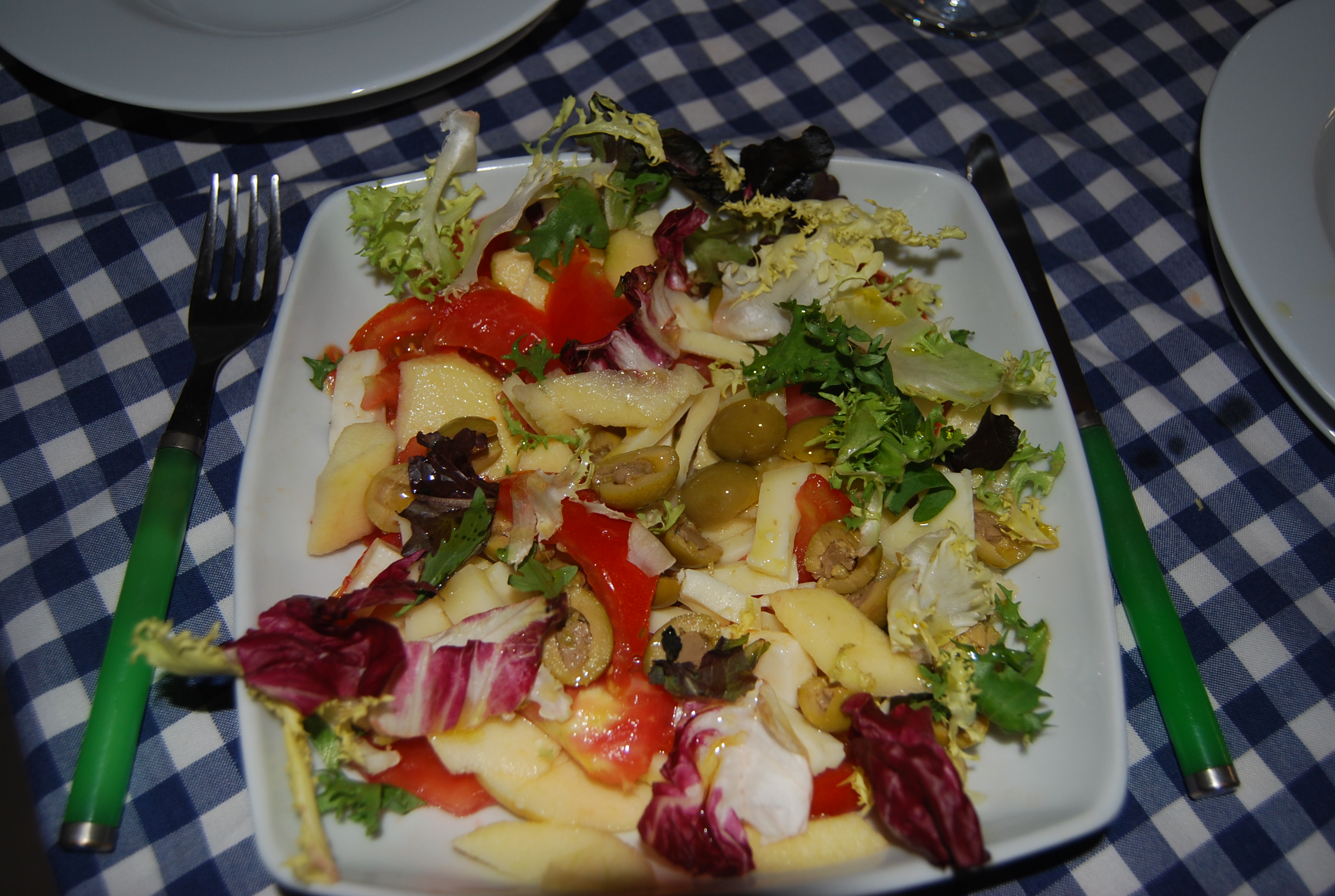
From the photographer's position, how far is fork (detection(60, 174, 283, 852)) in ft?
5.40

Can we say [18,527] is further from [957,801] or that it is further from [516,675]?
[957,801]

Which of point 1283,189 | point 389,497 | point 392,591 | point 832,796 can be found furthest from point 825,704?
point 1283,189

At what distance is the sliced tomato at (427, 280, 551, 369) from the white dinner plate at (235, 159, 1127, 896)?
296mm

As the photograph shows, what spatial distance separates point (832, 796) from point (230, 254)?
2.06 meters

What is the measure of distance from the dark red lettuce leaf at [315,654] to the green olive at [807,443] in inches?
37.7

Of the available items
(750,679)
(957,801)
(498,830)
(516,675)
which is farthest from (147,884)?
(957,801)

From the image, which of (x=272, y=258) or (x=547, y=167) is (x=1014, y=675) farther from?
(x=272, y=258)

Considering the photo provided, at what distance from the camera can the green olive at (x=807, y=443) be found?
1.92m

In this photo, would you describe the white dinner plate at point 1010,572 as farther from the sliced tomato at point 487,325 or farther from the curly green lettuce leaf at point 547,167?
the sliced tomato at point 487,325

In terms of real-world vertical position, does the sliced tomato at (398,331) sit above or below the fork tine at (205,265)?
below

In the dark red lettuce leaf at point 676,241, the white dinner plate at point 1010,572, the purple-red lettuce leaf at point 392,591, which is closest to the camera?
the white dinner plate at point 1010,572

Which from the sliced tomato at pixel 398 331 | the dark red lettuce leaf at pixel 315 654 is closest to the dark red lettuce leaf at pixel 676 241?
the sliced tomato at pixel 398 331

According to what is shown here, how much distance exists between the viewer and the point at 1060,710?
1670 millimetres

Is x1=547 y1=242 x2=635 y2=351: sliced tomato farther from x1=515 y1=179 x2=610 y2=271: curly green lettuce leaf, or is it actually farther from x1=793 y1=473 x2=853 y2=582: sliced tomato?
x1=793 y1=473 x2=853 y2=582: sliced tomato
